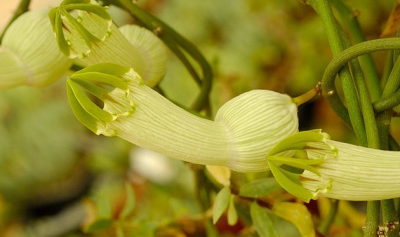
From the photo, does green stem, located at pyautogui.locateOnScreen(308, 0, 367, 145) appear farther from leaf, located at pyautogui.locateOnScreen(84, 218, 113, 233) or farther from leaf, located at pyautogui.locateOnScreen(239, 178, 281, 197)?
leaf, located at pyautogui.locateOnScreen(84, 218, 113, 233)

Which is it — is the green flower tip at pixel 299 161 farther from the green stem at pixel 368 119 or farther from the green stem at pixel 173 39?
the green stem at pixel 173 39

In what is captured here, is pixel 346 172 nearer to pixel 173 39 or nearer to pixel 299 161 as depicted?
pixel 299 161

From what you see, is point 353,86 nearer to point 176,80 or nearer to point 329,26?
point 329,26

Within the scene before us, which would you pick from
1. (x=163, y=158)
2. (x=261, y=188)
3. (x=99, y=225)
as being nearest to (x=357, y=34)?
(x=261, y=188)

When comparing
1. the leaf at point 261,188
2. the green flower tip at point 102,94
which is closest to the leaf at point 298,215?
the leaf at point 261,188

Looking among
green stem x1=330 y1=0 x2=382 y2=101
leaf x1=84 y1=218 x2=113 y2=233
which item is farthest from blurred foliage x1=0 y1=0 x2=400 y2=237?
green stem x1=330 y1=0 x2=382 y2=101

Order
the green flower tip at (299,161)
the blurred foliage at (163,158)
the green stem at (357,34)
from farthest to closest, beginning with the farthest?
1. the blurred foliage at (163,158)
2. the green stem at (357,34)
3. the green flower tip at (299,161)

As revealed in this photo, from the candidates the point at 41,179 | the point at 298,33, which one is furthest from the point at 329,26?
the point at 41,179
